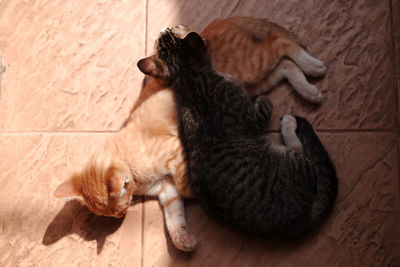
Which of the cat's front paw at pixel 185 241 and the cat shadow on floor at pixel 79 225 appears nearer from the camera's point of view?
the cat's front paw at pixel 185 241

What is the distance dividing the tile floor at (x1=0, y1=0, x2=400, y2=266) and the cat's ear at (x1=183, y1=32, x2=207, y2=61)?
0.40 metres

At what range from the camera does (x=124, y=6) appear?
2199mm

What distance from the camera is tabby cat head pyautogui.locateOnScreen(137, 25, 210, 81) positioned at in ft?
5.77

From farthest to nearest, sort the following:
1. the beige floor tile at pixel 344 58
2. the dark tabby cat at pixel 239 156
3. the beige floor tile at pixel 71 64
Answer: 1. the beige floor tile at pixel 71 64
2. the beige floor tile at pixel 344 58
3. the dark tabby cat at pixel 239 156

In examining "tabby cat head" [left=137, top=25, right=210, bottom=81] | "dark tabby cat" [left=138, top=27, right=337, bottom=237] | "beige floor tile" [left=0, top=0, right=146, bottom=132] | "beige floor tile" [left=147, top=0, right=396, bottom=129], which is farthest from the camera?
"beige floor tile" [left=0, top=0, right=146, bottom=132]

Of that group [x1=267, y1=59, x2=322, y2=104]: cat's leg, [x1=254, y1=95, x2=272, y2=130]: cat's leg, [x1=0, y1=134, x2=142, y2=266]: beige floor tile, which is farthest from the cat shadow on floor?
[x1=267, y1=59, x2=322, y2=104]: cat's leg

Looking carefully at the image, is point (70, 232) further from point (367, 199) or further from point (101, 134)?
point (367, 199)

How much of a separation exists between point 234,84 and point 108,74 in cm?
84

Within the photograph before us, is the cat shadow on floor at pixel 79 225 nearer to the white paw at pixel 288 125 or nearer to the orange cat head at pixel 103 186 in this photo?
the orange cat head at pixel 103 186

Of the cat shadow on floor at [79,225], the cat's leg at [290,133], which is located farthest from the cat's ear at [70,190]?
the cat's leg at [290,133]

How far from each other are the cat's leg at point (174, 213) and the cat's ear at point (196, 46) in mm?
691

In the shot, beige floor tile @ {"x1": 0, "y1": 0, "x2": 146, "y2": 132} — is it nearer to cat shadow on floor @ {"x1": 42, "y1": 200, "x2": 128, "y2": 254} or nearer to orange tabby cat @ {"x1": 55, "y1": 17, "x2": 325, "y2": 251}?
orange tabby cat @ {"x1": 55, "y1": 17, "x2": 325, "y2": 251}

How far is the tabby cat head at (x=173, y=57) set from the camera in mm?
1758

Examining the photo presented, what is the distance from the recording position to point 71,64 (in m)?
2.19
